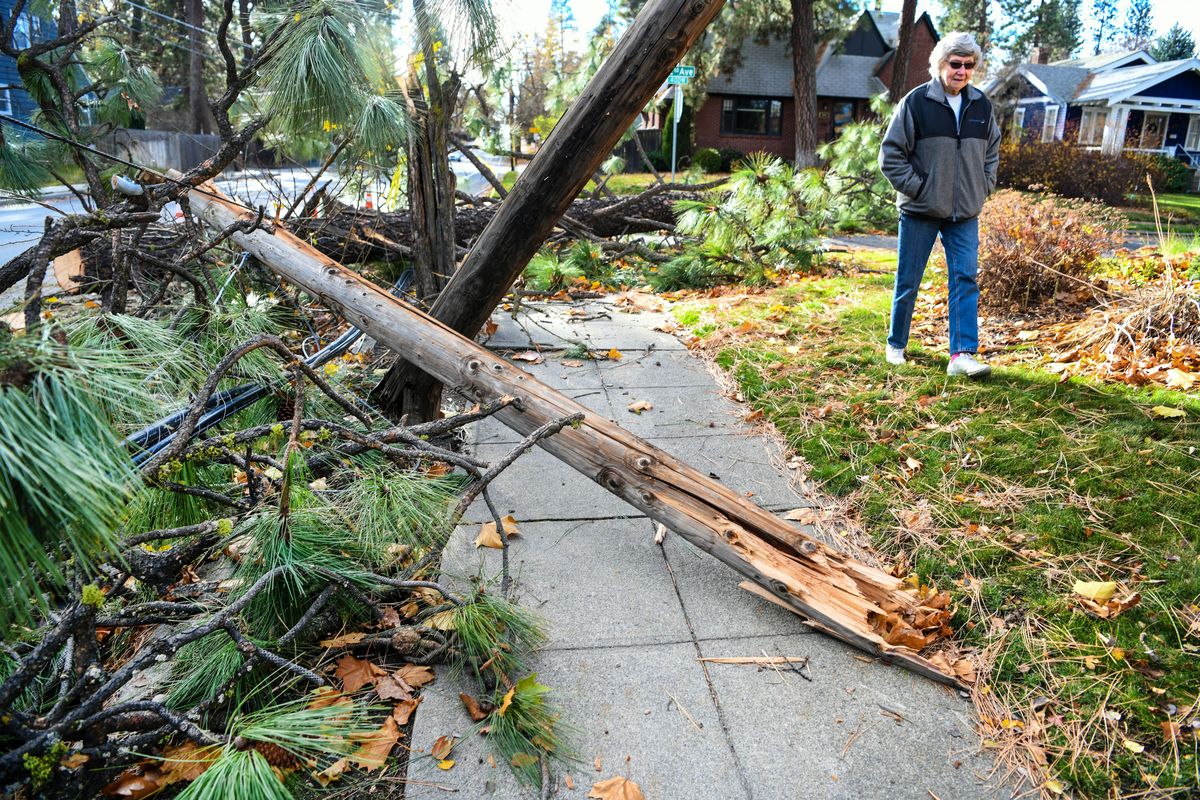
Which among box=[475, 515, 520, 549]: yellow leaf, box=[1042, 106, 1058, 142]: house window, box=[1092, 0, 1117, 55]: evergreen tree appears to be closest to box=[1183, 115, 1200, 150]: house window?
box=[1042, 106, 1058, 142]: house window

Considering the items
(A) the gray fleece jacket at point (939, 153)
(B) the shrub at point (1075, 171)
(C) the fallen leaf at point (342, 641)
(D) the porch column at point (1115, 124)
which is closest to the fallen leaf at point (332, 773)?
(C) the fallen leaf at point (342, 641)

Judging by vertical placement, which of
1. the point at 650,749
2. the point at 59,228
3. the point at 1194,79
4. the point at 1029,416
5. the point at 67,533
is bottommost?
the point at 650,749

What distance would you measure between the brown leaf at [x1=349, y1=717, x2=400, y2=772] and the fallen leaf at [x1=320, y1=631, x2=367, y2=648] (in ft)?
1.16

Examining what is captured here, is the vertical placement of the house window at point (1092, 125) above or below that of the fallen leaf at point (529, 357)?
above

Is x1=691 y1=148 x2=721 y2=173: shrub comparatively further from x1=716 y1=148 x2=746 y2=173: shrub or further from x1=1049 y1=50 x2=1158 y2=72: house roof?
x1=1049 y1=50 x2=1158 y2=72: house roof

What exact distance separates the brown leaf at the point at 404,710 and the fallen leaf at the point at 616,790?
1.98ft

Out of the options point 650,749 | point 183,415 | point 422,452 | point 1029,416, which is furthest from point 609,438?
point 1029,416

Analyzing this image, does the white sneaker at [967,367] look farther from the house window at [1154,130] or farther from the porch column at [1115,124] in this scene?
the house window at [1154,130]

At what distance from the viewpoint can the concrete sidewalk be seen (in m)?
1.98

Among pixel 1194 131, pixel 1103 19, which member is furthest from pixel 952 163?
pixel 1103 19

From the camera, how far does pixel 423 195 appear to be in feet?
17.1

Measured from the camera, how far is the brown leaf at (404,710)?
2.19m

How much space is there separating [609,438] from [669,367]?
2.44 m

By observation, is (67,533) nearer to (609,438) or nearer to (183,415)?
(183,415)
